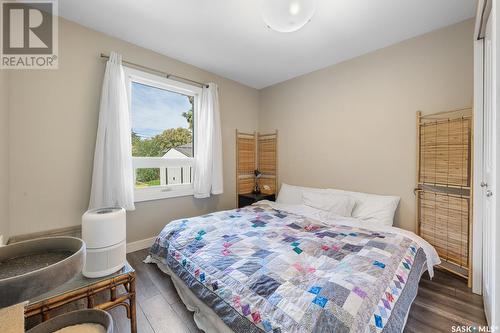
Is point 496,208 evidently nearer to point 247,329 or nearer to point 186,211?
point 247,329

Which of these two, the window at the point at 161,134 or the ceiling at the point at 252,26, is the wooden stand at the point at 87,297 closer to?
the window at the point at 161,134

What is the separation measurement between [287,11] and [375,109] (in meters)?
1.79

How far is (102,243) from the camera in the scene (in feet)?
4.08

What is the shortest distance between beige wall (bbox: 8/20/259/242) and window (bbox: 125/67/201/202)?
314 mm

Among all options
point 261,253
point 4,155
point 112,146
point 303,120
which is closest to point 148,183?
point 112,146

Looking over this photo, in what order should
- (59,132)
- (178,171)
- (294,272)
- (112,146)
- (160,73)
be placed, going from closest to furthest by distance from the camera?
(294,272)
(59,132)
(112,146)
(160,73)
(178,171)

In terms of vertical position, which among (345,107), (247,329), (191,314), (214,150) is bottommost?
(191,314)

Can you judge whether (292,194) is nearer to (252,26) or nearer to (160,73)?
(252,26)

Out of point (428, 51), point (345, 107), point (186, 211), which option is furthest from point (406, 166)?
point (186, 211)

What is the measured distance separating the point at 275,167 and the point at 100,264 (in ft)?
9.83

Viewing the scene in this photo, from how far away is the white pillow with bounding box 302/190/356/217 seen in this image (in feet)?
8.45

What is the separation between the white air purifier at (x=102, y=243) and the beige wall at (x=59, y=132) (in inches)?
48.7

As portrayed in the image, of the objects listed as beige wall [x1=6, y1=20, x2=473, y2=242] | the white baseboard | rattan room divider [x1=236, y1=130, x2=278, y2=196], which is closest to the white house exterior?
beige wall [x1=6, y1=20, x2=473, y2=242]

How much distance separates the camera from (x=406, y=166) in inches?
94.7
